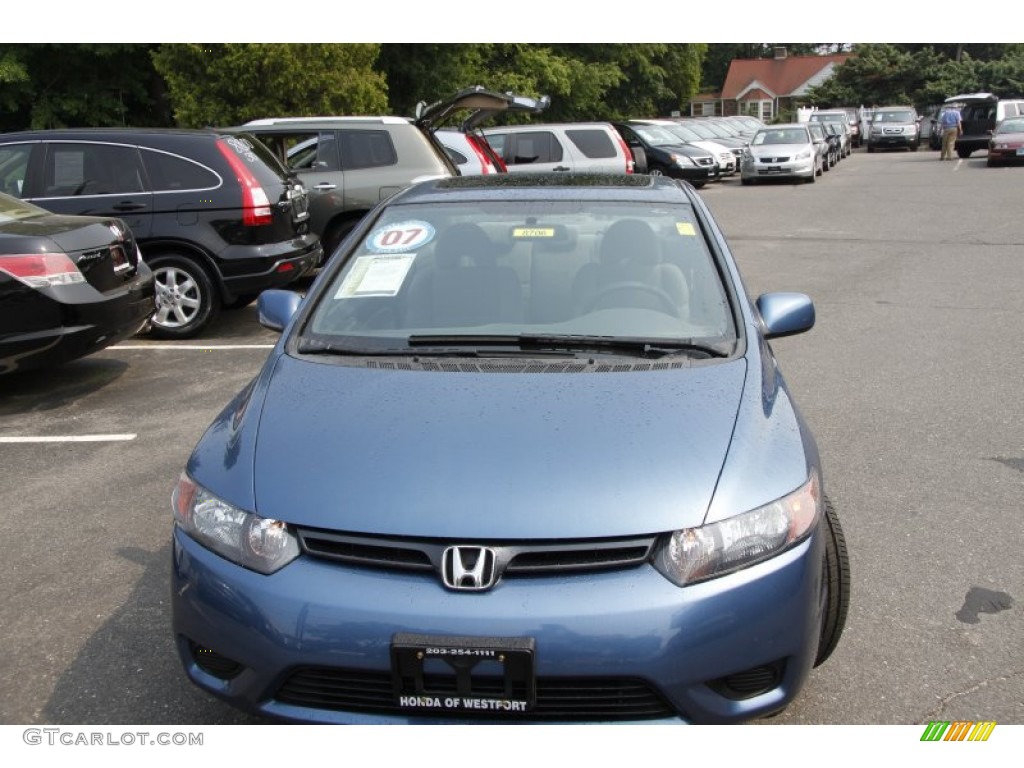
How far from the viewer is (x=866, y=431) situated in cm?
582

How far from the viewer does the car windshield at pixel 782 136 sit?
26406 mm

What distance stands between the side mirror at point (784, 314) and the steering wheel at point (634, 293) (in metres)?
0.42

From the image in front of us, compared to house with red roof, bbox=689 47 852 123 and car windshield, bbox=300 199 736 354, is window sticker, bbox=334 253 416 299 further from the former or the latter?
house with red roof, bbox=689 47 852 123

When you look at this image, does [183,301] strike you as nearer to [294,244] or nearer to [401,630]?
[294,244]

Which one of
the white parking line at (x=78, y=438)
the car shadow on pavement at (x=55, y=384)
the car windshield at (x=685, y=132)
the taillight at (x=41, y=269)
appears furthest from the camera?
the car windshield at (x=685, y=132)

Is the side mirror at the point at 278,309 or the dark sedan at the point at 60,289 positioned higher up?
the side mirror at the point at 278,309

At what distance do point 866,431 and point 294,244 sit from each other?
5.34m

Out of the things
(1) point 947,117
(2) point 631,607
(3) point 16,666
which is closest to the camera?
(2) point 631,607

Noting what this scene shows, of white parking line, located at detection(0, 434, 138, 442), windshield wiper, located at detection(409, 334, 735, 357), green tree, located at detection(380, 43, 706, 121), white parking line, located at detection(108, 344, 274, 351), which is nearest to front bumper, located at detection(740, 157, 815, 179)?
green tree, located at detection(380, 43, 706, 121)

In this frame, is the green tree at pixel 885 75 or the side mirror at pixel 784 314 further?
the green tree at pixel 885 75

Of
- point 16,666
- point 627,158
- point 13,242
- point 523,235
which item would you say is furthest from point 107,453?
point 627,158

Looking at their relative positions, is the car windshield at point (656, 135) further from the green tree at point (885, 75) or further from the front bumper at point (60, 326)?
the green tree at point (885, 75)

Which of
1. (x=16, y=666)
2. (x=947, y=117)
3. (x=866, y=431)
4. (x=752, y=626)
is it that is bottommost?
(x=947, y=117)
